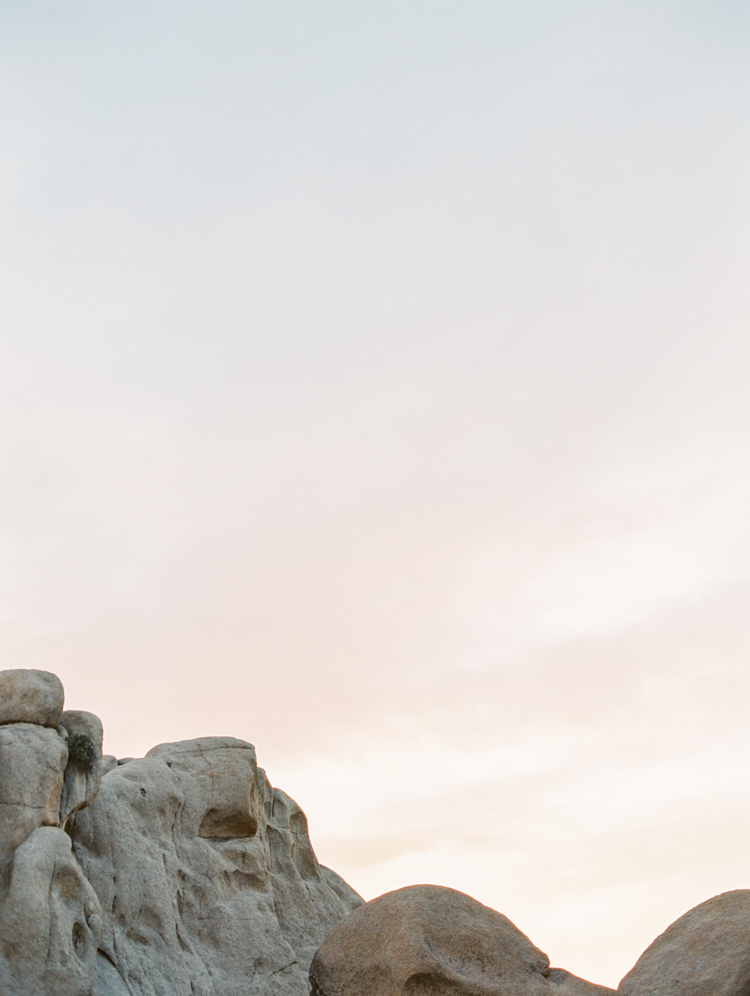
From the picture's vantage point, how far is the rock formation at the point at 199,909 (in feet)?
82.7

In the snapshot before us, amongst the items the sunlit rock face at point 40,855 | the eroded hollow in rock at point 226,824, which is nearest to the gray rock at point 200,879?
the eroded hollow in rock at point 226,824

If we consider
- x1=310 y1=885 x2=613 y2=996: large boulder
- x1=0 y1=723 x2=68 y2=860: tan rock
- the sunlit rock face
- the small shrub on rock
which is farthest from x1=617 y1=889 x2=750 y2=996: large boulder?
x1=0 y1=723 x2=68 y2=860: tan rock

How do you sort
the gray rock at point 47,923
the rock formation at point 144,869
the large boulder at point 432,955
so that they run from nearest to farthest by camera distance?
the gray rock at point 47,923
the large boulder at point 432,955
the rock formation at point 144,869

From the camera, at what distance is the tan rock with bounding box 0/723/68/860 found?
26.5 m

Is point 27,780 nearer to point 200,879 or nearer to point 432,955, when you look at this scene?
point 200,879

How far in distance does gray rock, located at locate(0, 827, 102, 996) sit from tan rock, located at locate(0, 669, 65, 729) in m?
2.91

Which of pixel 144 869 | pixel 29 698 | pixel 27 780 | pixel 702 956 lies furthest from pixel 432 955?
pixel 29 698

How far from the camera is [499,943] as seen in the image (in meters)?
26.2

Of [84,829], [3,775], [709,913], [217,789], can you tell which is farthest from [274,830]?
[709,913]

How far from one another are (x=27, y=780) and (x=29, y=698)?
224 centimetres

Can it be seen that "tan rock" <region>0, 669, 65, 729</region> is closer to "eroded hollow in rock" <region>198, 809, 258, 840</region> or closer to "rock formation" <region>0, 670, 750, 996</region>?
"rock formation" <region>0, 670, 750, 996</region>

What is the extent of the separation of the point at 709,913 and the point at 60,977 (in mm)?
14754

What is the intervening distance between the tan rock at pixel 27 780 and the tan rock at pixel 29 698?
295 millimetres

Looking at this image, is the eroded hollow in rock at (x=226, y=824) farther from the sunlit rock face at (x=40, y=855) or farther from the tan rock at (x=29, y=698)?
the tan rock at (x=29, y=698)
